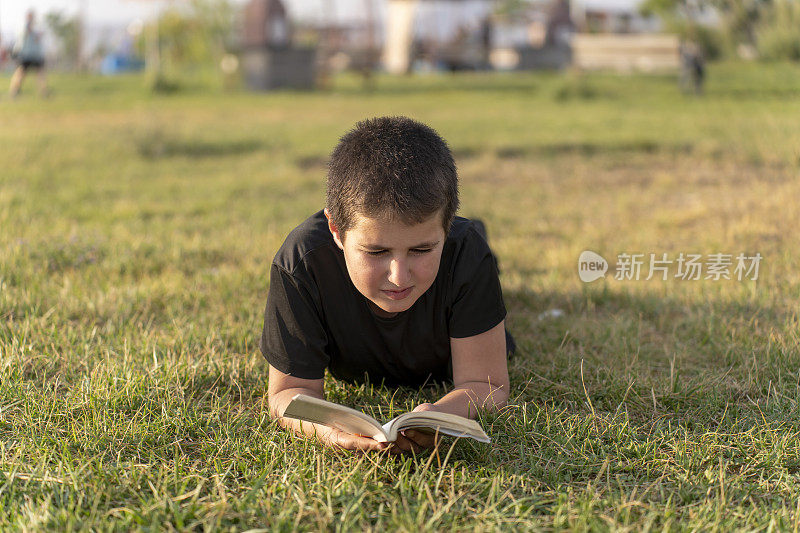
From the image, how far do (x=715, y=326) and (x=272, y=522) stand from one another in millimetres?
2302

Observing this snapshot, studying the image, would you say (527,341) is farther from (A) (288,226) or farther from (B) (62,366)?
(A) (288,226)

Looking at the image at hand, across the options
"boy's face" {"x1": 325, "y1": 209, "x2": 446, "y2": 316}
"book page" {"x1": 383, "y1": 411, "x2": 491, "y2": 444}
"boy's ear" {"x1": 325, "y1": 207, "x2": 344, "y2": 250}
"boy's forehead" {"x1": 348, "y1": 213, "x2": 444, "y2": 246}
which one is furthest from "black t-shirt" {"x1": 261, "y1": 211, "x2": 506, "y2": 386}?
"book page" {"x1": 383, "y1": 411, "x2": 491, "y2": 444}

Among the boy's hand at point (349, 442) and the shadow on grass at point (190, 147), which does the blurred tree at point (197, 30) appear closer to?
the shadow on grass at point (190, 147)

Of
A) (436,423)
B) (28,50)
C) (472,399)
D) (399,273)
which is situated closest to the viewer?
(436,423)

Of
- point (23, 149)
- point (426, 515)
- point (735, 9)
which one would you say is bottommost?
point (426, 515)

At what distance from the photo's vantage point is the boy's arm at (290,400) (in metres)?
2.20

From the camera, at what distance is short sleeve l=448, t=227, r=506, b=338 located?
2.41m

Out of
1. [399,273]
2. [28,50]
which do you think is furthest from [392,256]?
[28,50]

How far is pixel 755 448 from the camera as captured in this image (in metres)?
2.32

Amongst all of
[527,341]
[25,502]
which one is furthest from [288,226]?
[25,502]

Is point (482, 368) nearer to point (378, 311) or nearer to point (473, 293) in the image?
point (473, 293)

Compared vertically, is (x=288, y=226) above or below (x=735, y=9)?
below

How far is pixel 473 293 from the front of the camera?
2.41m

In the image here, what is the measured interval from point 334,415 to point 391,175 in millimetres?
666
